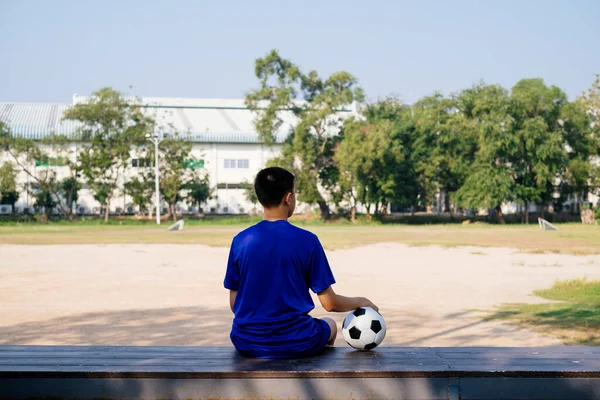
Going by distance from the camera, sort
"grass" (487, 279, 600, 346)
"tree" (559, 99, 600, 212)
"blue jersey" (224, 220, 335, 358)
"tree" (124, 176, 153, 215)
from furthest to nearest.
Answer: "tree" (124, 176, 153, 215), "tree" (559, 99, 600, 212), "grass" (487, 279, 600, 346), "blue jersey" (224, 220, 335, 358)

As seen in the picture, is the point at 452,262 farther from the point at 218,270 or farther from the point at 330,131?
the point at 330,131

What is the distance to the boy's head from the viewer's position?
427 cm

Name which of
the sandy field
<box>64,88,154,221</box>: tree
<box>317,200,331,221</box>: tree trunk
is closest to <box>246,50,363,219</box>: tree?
<box>317,200,331,221</box>: tree trunk

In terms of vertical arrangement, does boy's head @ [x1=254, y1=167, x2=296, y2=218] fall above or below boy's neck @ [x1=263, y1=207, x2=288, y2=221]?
above

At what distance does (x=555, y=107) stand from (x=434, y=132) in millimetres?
9175

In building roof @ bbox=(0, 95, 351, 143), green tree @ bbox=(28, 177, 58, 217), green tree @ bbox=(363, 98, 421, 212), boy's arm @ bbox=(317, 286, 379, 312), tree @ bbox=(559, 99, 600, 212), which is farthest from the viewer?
building roof @ bbox=(0, 95, 351, 143)

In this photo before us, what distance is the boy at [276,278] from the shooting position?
4.23 meters

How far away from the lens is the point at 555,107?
56.0 metres

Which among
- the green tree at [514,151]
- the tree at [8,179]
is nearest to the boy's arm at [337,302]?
the green tree at [514,151]

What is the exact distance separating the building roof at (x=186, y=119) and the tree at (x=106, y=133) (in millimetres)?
5212

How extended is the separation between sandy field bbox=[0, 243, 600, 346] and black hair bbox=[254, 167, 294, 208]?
4289mm

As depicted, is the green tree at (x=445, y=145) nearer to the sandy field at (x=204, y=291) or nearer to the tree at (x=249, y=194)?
the tree at (x=249, y=194)

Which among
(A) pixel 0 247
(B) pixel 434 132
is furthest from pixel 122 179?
(A) pixel 0 247

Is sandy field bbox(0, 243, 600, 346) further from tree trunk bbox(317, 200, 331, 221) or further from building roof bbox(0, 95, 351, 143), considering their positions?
building roof bbox(0, 95, 351, 143)
